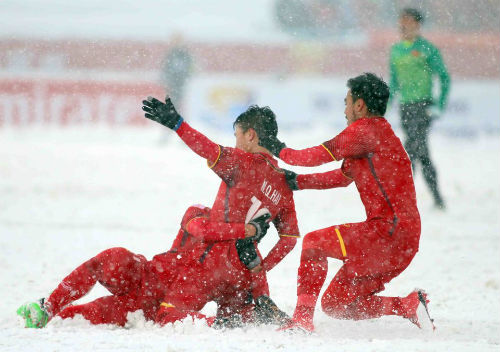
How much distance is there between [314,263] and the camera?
138 inches

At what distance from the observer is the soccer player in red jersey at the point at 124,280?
3.39 metres

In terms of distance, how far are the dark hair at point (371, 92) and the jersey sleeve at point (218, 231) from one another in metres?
0.88

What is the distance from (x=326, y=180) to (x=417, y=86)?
3.70 m

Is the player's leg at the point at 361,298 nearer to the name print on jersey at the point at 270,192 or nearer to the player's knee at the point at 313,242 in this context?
the player's knee at the point at 313,242

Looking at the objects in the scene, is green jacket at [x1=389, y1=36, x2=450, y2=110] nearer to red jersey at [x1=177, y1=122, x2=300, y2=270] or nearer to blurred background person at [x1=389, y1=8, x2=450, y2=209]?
blurred background person at [x1=389, y1=8, x2=450, y2=209]

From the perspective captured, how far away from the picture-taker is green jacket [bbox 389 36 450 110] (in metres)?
7.15

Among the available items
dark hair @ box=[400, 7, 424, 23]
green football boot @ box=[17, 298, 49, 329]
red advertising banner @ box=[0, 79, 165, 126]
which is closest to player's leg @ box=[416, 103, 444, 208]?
dark hair @ box=[400, 7, 424, 23]

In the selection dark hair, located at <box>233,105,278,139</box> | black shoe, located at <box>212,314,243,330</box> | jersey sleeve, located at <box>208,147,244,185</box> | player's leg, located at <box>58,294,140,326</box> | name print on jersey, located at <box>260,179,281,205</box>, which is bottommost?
black shoe, located at <box>212,314,243,330</box>

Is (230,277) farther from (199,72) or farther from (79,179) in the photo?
(199,72)

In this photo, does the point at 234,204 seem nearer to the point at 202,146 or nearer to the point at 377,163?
the point at 202,146

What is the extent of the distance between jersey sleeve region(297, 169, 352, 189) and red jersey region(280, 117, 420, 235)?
19 centimetres

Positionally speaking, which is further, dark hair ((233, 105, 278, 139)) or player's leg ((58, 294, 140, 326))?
dark hair ((233, 105, 278, 139))

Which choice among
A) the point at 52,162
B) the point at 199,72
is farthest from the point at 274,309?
the point at 199,72

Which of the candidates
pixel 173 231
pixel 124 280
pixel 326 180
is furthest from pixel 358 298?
pixel 173 231
